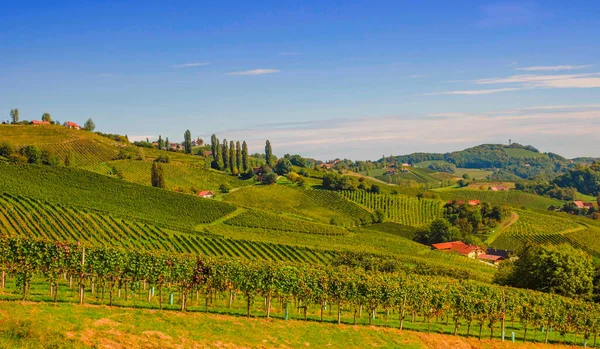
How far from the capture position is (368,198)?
14762 cm

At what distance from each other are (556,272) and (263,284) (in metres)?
38.1

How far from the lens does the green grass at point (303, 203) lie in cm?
12619

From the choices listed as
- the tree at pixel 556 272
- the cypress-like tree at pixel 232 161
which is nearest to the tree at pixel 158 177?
the cypress-like tree at pixel 232 161

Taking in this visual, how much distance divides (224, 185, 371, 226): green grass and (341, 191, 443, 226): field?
21.9ft

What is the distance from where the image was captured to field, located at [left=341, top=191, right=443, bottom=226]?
141 meters

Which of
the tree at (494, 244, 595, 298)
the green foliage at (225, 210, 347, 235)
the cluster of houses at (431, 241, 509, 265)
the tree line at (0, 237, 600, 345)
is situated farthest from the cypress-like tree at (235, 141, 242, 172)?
the tree line at (0, 237, 600, 345)

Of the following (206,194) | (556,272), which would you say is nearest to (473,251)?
(556,272)

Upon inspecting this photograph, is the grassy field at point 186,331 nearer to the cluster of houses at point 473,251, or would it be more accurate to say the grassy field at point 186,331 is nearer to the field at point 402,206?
the cluster of houses at point 473,251

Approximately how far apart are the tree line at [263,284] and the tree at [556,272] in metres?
14.8

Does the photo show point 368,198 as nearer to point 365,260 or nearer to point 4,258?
point 365,260

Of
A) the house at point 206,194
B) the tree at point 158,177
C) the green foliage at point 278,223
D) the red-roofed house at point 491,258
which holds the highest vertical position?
the tree at point 158,177

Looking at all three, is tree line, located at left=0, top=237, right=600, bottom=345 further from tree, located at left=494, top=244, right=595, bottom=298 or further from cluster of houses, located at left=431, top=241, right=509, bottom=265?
cluster of houses, located at left=431, top=241, right=509, bottom=265

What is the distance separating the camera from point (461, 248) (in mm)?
113062

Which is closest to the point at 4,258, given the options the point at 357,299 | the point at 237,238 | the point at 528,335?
the point at 357,299
